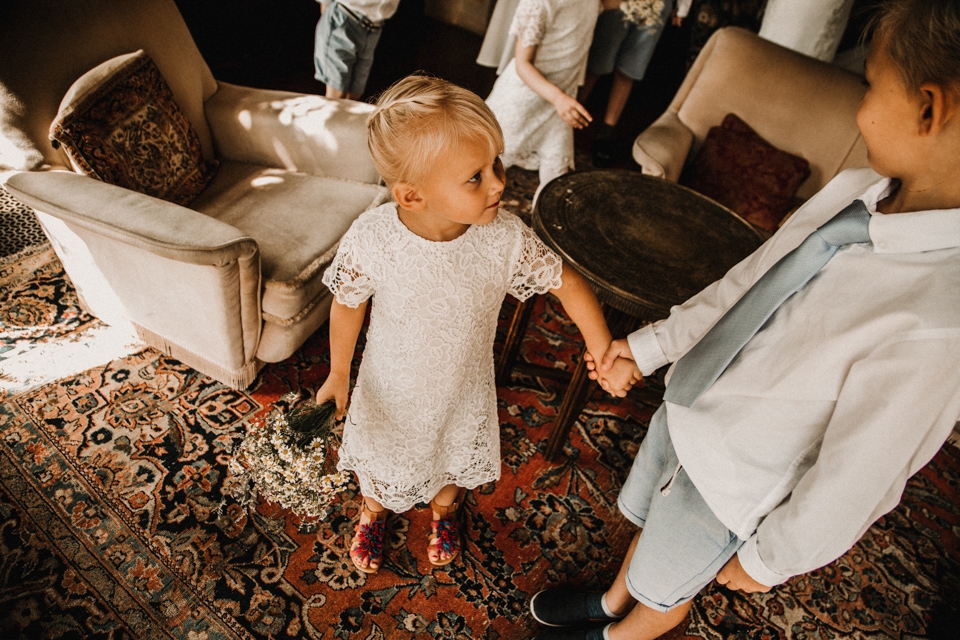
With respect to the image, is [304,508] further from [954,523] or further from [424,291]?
[954,523]

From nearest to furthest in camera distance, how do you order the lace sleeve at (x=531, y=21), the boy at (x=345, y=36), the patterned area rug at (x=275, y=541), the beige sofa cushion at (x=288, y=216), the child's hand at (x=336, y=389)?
the child's hand at (x=336, y=389) < the patterned area rug at (x=275, y=541) < the beige sofa cushion at (x=288, y=216) < the lace sleeve at (x=531, y=21) < the boy at (x=345, y=36)

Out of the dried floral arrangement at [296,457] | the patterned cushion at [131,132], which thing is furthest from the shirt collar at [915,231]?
the patterned cushion at [131,132]

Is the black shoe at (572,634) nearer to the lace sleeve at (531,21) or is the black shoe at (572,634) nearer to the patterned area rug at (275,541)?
the patterned area rug at (275,541)

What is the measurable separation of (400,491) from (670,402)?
702 mm

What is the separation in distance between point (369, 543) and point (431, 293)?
33.6 inches

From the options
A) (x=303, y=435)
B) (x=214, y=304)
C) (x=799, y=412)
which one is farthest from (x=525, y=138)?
(x=799, y=412)

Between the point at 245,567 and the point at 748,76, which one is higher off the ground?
the point at 748,76

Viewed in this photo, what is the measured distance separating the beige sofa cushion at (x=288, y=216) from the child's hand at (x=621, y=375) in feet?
3.26

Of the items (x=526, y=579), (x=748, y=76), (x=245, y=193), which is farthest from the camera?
(x=748, y=76)

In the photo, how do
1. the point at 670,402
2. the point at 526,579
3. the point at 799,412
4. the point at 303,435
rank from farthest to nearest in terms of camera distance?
the point at 526,579, the point at 303,435, the point at 670,402, the point at 799,412

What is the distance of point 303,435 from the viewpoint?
1.31m

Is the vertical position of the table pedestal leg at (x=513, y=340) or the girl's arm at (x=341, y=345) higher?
the girl's arm at (x=341, y=345)

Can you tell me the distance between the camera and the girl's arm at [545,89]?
2072mm

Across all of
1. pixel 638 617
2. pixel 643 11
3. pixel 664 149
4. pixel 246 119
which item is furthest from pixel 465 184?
pixel 643 11
